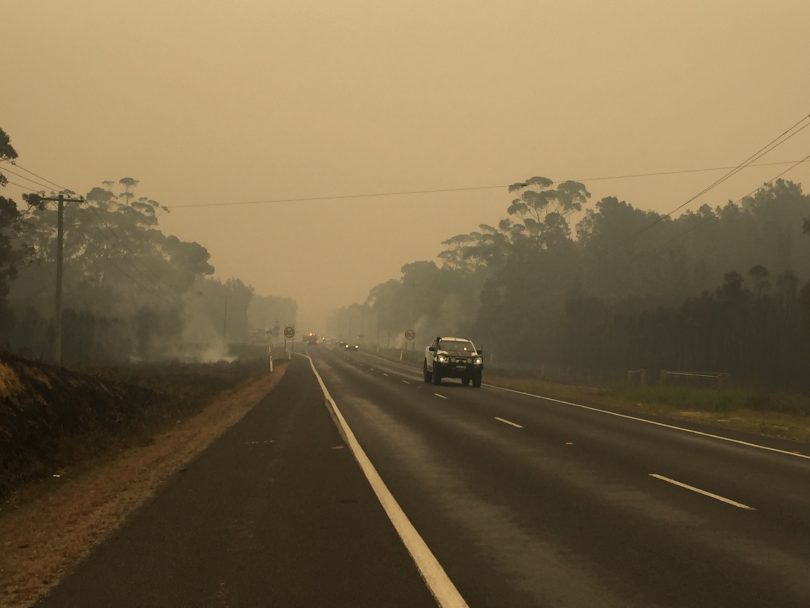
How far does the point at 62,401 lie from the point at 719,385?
26341 millimetres

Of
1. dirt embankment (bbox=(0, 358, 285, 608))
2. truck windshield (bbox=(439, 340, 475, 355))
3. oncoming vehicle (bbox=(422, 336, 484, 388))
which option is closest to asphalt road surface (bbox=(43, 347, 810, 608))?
dirt embankment (bbox=(0, 358, 285, 608))

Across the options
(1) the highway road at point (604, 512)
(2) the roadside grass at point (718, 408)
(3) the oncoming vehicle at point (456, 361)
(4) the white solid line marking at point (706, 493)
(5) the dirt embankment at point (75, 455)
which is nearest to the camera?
(1) the highway road at point (604, 512)

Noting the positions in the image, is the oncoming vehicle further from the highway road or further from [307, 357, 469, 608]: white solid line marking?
[307, 357, 469, 608]: white solid line marking

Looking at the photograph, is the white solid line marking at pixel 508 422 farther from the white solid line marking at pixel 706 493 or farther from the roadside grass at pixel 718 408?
the white solid line marking at pixel 706 493

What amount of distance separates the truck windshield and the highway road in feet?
66.5

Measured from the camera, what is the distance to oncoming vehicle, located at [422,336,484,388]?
4000 cm

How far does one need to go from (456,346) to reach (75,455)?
2681cm

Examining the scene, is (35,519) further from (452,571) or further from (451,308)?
(451,308)

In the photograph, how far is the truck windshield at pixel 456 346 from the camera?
134 feet

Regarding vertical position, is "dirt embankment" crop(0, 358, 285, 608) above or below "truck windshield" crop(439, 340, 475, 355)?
below

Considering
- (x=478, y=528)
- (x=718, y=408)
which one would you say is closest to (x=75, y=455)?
(x=478, y=528)

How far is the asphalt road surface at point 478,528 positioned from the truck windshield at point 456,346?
2291cm

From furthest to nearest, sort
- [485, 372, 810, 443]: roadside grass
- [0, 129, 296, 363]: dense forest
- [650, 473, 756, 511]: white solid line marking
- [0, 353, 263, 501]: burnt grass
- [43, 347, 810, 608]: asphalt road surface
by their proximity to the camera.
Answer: [0, 129, 296, 363]: dense forest → [485, 372, 810, 443]: roadside grass → [0, 353, 263, 501]: burnt grass → [650, 473, 756, 511]: white solid line marking → [43, 347, 810, 608]: asphalt road surface

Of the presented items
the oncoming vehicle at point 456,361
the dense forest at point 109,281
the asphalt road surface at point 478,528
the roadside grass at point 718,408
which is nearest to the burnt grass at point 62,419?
the asphalt road surface at point 478,528
